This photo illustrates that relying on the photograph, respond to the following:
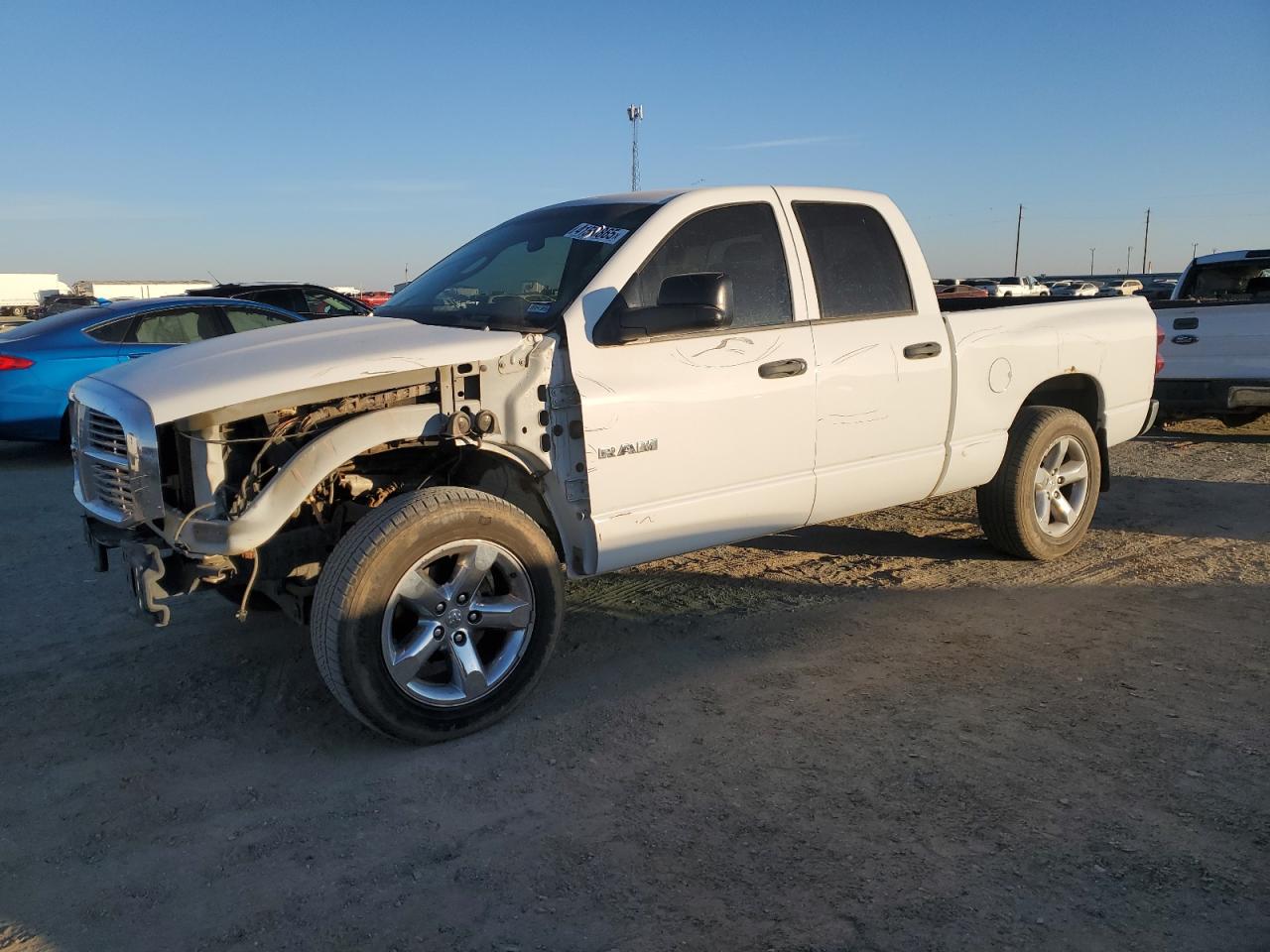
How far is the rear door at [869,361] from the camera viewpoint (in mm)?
4523

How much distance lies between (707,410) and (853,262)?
128 centimetres

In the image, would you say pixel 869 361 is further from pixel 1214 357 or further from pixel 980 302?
pixel 1214 357

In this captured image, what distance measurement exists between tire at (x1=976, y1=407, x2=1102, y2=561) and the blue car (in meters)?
5.84

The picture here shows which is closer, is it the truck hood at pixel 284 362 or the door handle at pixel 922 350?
the truck hood at pixel 284 362

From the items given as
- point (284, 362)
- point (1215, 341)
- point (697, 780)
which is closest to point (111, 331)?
point (284, 362)

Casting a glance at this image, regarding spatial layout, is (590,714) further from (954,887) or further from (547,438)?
(954,887)

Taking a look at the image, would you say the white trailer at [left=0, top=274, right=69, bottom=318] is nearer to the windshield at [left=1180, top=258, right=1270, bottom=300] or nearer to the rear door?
the windshield at [left=1180, top=258, right=1270, bottom=300]

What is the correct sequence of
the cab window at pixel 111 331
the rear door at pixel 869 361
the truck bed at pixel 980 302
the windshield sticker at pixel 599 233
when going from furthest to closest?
the cab window at pixel 111 331
the truck bed at pixel 980 302
the rear door at pixel 869 361
the windshield sticker at pixel 599 233

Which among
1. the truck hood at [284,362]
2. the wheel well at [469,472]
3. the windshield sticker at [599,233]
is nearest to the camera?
the truck hood at [284,362]

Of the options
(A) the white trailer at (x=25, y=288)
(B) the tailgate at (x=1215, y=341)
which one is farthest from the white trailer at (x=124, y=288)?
(B) the tailgate at (x=1215, y=341)

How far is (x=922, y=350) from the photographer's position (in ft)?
15.8

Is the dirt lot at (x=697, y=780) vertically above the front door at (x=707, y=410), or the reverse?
the front door at (x=707, y=410)

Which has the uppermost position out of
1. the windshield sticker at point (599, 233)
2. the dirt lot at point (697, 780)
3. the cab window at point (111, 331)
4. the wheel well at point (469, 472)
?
the windshield sticker at point (599, 233)

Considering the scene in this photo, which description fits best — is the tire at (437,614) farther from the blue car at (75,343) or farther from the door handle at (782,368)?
the blue car at (75,343)
